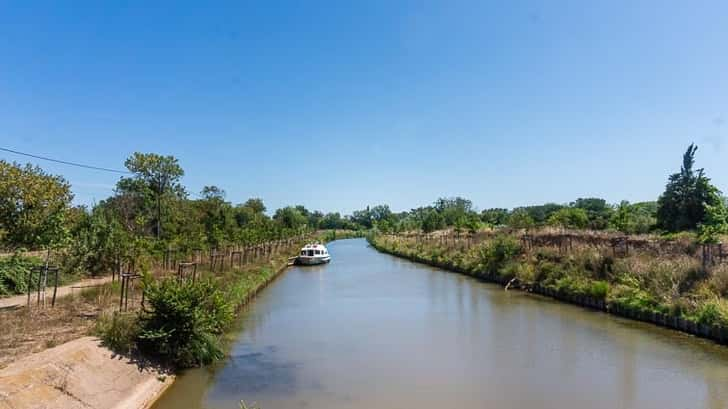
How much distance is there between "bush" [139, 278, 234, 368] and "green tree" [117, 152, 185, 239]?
21.0 metres

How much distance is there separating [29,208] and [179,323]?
170 inches

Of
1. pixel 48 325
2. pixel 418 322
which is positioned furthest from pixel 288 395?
pixel 418 322

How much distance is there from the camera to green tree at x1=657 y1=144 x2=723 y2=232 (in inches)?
1152

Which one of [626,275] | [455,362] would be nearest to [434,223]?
[626,275]

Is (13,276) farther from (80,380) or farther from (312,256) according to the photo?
(312,256)

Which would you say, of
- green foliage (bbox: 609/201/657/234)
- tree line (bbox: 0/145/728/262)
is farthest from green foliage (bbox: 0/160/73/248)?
green foliage (bbox: 609/201/657/234)

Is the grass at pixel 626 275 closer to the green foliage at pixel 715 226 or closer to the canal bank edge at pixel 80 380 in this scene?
the green foliage at pixel 715 226

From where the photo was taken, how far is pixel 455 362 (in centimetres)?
1037

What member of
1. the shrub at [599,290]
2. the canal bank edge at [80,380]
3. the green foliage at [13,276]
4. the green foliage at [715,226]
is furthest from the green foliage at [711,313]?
the green foliage at [13,276]

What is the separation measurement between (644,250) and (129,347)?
16.9m

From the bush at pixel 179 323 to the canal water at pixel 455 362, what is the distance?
0.43 m

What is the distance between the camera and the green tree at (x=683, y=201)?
29.3 metres

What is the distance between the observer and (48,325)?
9203mm

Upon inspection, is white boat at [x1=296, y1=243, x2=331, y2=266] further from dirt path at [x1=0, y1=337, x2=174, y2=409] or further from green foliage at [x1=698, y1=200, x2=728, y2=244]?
dirt path at [x1=0, y1=337, x2=174, y2=409]
